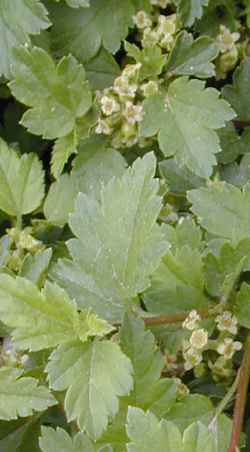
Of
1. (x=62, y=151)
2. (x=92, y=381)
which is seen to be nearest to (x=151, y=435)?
(x=92, y=381)

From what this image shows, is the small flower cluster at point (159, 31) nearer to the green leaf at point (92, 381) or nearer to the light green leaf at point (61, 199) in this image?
the light green leaf at point (61, 199)

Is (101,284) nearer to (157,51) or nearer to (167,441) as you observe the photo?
(167,441)

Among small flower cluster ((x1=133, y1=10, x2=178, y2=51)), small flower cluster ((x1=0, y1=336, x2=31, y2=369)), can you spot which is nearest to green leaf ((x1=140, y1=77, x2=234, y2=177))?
small flower cluster ((x1=133, y1=10, x2=178, y2=51))

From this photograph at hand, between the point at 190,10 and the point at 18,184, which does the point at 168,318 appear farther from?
the point at 190,10

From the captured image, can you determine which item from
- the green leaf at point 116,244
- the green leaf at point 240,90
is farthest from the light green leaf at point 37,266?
the green leaf at point 240,90

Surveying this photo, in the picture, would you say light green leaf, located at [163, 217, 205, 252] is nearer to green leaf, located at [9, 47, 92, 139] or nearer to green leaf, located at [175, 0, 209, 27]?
green leaf, located at [9, 47, 92, 139]

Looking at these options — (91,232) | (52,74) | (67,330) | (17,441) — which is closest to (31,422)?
(17,441)
